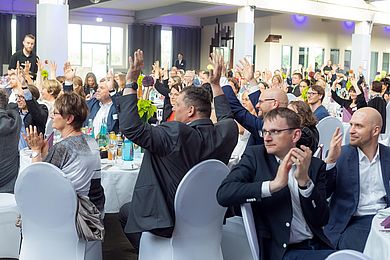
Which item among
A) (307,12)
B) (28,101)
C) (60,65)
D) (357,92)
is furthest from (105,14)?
(28,101)

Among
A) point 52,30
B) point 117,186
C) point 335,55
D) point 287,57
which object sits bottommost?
point 117,186

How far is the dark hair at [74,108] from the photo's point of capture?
3143 mm

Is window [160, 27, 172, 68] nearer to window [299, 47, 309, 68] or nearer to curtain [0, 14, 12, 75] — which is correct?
window [299, 47, 309, 68]

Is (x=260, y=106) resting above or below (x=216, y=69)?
below

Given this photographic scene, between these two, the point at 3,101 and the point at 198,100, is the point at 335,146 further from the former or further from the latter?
the point at 3,101

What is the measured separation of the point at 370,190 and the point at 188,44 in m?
23.4

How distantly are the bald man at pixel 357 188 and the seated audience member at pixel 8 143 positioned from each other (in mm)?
2521

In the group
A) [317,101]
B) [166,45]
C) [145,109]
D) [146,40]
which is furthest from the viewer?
[166,45]

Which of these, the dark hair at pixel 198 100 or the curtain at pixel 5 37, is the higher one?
the curtain at pixel 5 37

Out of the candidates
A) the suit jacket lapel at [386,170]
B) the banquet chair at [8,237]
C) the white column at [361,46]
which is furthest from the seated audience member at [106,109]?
the white column at [361,46]

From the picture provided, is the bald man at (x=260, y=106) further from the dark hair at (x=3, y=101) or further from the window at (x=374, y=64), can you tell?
the window at (x=374, y=64)

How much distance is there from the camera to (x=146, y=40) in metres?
24.2

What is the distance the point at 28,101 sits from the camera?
4766mm

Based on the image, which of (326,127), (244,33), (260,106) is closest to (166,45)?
(244,33)
